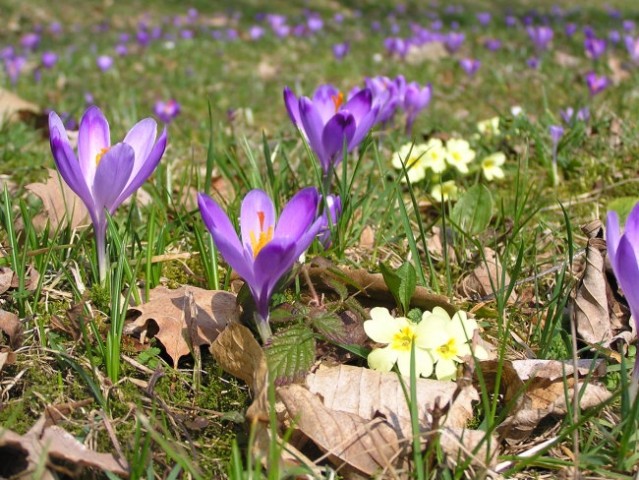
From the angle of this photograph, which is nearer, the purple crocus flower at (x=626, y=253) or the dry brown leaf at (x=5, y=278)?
the purple crocus flower at (x=626, y=253)

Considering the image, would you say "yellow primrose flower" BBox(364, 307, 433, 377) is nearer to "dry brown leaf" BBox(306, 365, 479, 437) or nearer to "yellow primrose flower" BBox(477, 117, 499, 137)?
"dry brown leaf" BBox(306, 365, 479, 437)

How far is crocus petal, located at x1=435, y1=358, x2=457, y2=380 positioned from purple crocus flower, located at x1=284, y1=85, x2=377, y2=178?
68 cm

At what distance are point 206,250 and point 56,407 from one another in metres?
0.60

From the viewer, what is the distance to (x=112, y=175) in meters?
1.56

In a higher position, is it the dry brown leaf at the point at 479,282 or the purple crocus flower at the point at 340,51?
the purple crocus flower at the point at 340,51

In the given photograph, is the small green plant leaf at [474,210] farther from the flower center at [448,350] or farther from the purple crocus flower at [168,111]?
the purple crocus flower at [168,111]

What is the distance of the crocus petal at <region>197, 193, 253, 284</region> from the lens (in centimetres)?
132

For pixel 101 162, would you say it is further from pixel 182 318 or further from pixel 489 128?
pixel 489 128

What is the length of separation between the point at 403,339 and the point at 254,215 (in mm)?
413

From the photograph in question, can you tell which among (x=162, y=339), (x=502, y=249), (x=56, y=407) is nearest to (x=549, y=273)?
(x=502, y=249)

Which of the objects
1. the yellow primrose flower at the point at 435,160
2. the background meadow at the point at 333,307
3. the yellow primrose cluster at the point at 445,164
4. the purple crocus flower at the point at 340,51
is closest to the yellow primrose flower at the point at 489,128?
the background meadow at the point at 333,307

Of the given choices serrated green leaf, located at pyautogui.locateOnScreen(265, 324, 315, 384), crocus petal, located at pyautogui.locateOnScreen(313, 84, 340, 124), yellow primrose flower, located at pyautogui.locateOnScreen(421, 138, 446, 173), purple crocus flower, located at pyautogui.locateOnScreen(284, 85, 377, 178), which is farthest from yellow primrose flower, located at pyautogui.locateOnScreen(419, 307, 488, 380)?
yellow primrose flower, located at pyautogui.locateOnScreen(421, 138, 446, 173)

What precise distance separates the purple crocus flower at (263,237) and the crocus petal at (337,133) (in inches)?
17.8

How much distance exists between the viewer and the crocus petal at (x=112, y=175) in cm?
151
